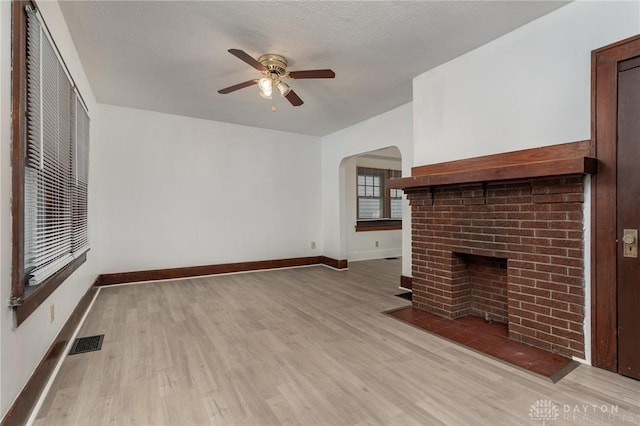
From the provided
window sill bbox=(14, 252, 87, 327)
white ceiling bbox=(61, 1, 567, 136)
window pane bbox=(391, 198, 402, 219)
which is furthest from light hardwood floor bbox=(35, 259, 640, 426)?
window pane bbox=(391, 198, 402, 219)

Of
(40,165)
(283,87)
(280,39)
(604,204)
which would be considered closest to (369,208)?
(283,87)

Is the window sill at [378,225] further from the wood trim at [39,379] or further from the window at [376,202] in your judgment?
the wood trim at [39,379]

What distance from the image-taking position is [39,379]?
185 cm

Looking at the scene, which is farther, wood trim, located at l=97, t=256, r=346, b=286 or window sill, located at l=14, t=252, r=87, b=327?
wood trim, located at l=97, t=256, r=346, b=286

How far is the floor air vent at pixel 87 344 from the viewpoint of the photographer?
2.47 meters

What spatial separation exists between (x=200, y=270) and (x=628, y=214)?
17.1 ft

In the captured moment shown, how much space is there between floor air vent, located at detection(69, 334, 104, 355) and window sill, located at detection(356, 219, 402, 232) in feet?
16.7

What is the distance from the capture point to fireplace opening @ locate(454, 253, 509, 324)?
9.80 feet

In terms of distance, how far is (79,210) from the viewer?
3135 millimetres

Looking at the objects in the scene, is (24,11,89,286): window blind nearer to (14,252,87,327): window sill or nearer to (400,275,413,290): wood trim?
(14,252,87,327): window sill

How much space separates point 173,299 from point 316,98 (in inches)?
127

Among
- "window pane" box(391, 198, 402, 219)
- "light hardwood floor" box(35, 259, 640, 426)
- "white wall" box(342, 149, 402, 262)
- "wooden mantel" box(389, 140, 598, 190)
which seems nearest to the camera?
"light hardwood floor" box(35, 259, 640, 426)

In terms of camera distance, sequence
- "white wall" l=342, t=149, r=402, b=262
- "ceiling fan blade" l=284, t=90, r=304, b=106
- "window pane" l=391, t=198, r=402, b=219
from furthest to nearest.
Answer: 1. "window pane" l=391, t=198, r=402, b=219
2. "white wall" l=342, t=149, r=402, b=262
3. "ceiling fan blade" l=284, t=90, r=304, b=106

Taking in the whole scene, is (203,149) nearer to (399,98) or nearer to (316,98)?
(316,98)
